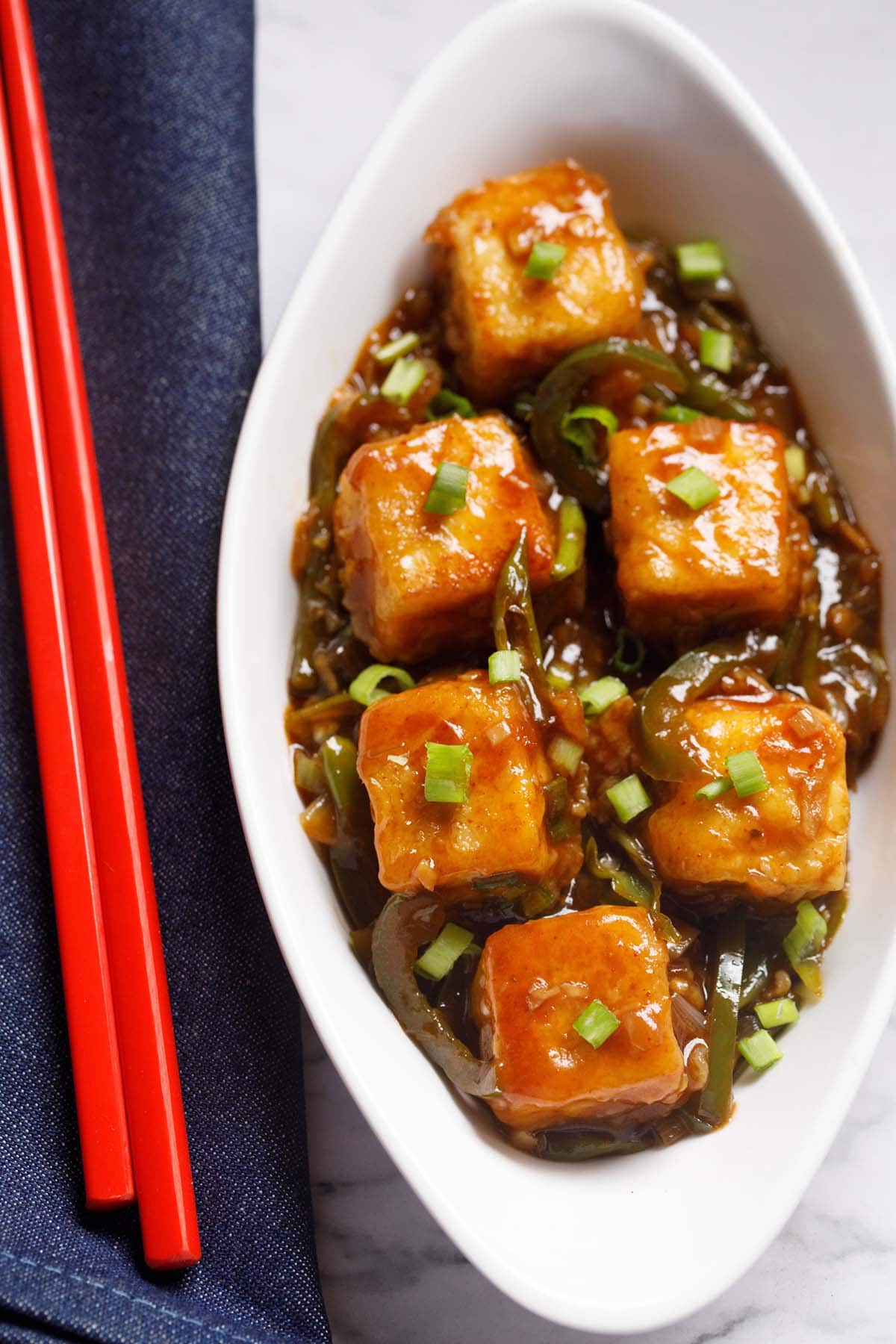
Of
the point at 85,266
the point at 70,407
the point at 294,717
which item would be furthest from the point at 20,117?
the point at 294,717

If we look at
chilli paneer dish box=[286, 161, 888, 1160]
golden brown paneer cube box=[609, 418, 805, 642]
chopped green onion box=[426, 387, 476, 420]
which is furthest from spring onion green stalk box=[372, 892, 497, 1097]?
chopped green onion box=[426, 387, 476, 420]

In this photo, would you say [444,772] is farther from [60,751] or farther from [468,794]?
[60,751]

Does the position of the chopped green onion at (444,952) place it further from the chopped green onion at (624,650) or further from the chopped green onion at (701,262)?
the chopped green onion at (701,262)

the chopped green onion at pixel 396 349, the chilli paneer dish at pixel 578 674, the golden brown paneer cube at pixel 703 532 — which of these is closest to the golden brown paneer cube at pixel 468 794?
the chilli paneer dish at pixel 578 674

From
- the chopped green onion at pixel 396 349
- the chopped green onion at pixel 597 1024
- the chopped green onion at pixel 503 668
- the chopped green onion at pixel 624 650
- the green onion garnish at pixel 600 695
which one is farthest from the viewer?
the chopped green onion at pixel 396 349

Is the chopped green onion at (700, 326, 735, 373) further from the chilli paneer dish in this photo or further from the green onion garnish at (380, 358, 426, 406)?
the green onion garnish at (380, 358, 426, 406)
